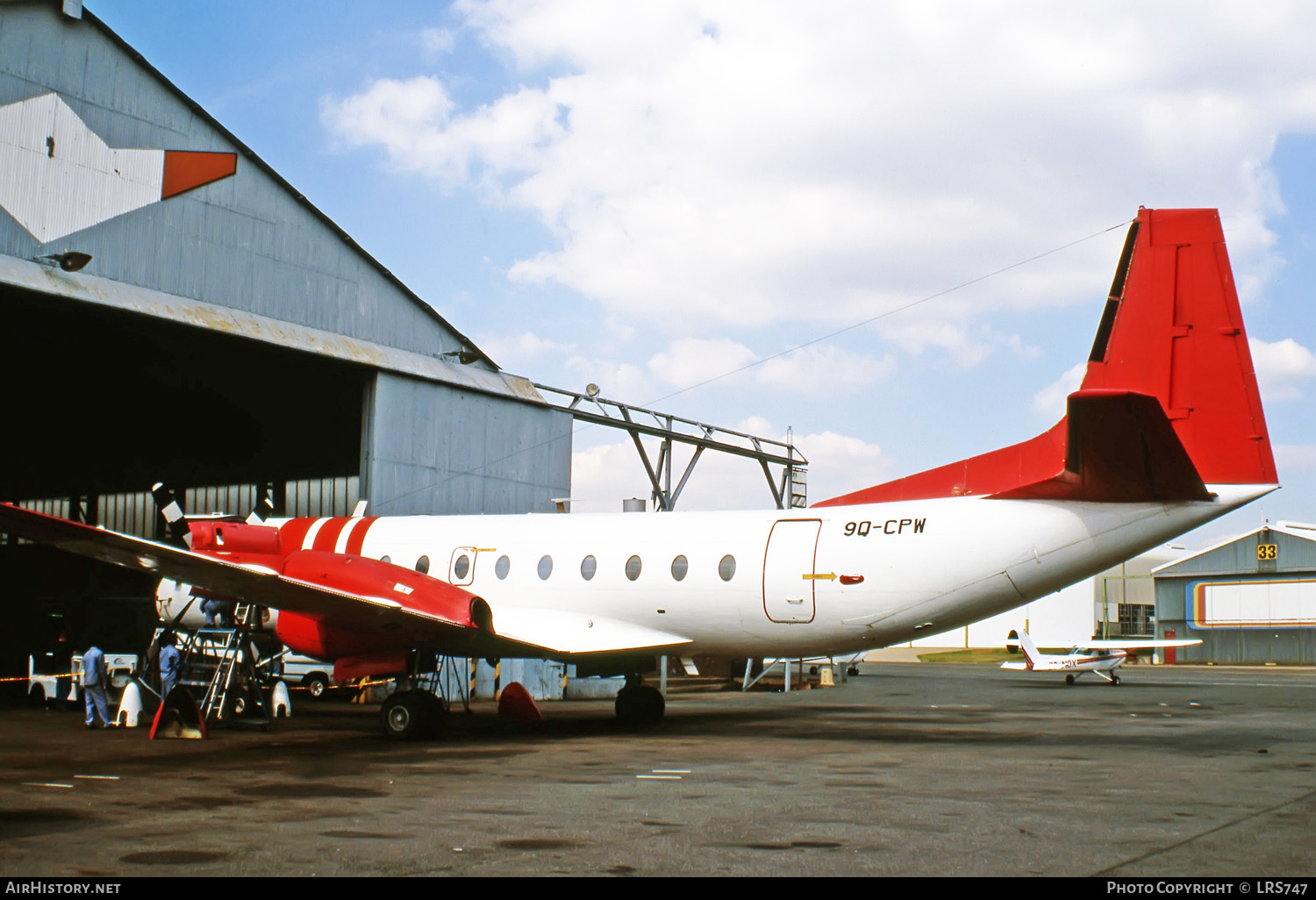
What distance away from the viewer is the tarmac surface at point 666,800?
21.3 ft

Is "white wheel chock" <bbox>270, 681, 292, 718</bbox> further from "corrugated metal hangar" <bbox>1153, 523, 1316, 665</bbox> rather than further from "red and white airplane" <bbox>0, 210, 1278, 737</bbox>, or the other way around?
"corrugated metal hangar" <bbox>1153, 523, 1316, 665</bbox>

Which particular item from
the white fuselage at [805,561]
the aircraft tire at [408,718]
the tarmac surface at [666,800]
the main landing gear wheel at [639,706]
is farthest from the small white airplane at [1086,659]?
the aircraft tire at [408,718]

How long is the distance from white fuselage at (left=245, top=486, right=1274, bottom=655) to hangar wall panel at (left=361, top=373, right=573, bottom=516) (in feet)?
21.0

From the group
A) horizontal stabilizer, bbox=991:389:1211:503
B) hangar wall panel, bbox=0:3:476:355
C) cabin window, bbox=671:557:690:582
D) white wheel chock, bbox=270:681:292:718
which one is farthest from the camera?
white wheel chock, bbox=270:681:292:718

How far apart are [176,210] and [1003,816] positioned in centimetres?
1807

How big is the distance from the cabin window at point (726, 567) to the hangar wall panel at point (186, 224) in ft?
38.4

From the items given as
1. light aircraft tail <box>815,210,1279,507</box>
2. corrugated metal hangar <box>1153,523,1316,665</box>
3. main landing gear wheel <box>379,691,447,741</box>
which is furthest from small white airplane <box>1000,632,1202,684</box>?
corrugated metal hangar <box>1153,523,1316,665</box>

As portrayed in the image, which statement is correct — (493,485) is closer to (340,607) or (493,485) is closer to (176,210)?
(176,210)

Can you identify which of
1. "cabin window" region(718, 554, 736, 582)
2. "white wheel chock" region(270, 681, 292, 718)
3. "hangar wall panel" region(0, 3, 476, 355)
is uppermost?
"hangar wall panel" region(0, 3, 476, 355)

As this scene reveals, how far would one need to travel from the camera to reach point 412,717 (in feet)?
45.8

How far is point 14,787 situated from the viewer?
30.6ft

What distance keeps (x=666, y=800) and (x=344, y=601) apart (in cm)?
576

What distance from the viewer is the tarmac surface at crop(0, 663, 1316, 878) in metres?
6.49

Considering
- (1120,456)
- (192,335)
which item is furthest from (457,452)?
(1120,456)
